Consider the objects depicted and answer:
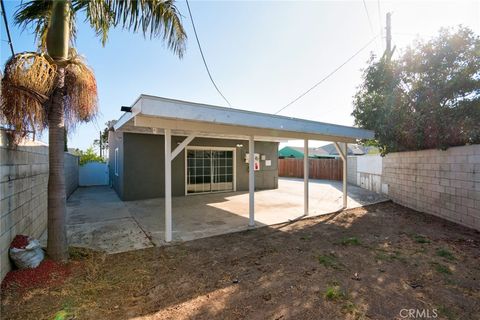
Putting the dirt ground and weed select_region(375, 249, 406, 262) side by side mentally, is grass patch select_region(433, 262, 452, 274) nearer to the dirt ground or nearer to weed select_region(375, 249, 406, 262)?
the dirt ground

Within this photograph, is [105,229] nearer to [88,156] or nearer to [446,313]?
[446,313]

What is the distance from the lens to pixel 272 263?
3.54 m

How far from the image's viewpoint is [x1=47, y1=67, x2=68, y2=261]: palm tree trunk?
10.5 ft

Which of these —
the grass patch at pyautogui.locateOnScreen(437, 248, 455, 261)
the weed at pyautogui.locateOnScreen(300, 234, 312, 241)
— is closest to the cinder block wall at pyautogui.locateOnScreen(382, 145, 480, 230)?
the grass patch at pyautogui.locateOnScreen(437, 248, 455, 261)

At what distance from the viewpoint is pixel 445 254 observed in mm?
3922

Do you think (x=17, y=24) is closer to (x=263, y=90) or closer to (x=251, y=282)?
(x=251, y=282)

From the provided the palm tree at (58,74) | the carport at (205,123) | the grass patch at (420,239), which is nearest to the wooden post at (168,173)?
the carport at (205,123)

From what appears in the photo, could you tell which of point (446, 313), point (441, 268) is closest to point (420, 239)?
point (441, 268)

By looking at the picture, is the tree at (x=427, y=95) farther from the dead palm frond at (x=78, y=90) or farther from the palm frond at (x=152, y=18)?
the dead palm frond at (x=78, y=90)

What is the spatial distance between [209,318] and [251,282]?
2.70 ft

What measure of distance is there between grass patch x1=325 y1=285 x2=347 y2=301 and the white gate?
14305mm

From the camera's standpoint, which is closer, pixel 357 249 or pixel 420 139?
pixel 357 249

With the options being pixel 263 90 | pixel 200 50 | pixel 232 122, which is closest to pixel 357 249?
pixel 232 122

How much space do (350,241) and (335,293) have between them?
80.1 inches
